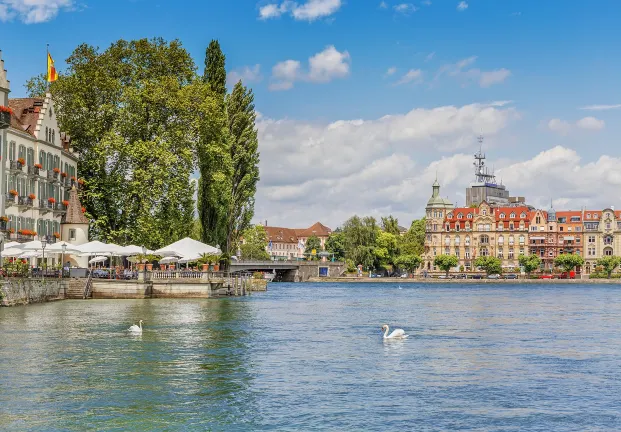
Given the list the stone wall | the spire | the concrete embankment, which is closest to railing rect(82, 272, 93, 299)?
the stone wall

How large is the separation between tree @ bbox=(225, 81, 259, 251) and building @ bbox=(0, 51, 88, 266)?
14138 millimetres

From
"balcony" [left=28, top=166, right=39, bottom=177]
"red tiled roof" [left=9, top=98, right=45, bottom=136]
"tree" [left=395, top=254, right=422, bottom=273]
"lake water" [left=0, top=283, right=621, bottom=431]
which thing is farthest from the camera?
"tree" [left=395, top=254, right=422, bottom=273]

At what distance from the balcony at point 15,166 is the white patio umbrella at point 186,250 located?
10.1 meters

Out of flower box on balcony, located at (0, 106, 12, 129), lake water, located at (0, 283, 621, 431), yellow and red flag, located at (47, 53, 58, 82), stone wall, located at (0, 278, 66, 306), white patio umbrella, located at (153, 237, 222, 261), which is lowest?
lake water, located at (0, 283, 621, 431)

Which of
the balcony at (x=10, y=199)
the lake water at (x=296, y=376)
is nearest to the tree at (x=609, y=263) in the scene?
the lake water at (x=296, y=376)

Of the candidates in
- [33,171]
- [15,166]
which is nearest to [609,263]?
[33,171]

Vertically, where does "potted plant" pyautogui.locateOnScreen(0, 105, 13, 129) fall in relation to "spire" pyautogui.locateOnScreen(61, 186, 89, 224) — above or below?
above

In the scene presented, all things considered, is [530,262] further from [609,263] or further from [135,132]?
[135,132]

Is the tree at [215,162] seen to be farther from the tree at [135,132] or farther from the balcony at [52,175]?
the balcony at [52,175]

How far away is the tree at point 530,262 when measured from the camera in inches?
7549

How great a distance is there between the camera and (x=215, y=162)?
2916 inches

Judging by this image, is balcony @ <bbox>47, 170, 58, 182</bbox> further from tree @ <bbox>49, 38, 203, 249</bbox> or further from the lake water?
the lake water

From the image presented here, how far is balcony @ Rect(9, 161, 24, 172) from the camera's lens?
199 ft

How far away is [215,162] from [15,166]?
1718cm
